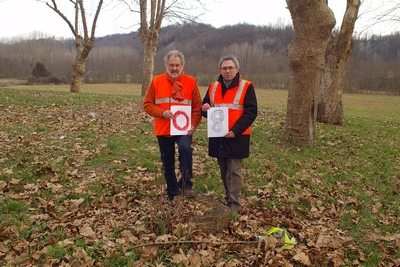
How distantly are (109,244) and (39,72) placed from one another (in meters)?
74.0

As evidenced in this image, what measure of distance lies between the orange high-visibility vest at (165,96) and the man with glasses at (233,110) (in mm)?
314

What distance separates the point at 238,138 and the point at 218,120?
15.5 inches

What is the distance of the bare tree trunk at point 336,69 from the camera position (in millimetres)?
12398

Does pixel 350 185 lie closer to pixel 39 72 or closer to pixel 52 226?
pixel 52 226

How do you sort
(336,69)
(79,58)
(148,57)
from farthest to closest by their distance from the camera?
(79,58) < (148,57) < (336,69)

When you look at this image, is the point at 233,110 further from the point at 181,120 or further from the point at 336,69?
the point at 336,69

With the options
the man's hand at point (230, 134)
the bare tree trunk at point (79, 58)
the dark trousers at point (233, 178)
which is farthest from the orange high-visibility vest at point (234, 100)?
the bare tree trunk at point (79, 58)

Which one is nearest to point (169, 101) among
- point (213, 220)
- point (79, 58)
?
point (213, 220)

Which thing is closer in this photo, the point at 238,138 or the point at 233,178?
the point at 238,138

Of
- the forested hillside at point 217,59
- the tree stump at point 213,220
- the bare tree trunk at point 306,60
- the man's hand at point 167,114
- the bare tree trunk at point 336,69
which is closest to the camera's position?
the tree stump at point 213,220

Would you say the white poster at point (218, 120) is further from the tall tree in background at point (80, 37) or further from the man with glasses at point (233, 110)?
the tall tree in background at point (80, 37)

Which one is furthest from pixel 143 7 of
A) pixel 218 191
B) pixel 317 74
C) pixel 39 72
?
pixel 39 72

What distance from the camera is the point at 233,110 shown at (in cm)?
455

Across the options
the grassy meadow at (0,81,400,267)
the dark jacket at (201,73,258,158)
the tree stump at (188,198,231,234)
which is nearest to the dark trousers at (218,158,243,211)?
the dark jacket at (201,73,258,158)
